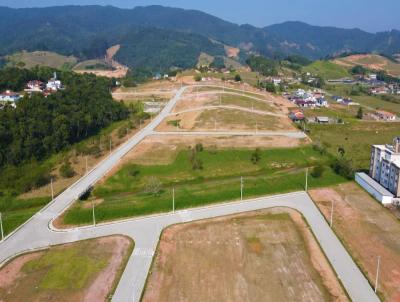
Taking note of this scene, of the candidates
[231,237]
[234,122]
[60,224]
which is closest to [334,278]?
[231,237]

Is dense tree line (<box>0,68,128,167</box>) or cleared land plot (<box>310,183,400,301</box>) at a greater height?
dense tree line (<box>0,68,128,167</box>)

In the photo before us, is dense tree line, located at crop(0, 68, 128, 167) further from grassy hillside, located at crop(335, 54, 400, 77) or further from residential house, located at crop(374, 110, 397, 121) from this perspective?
grassy hillside, located at crop(335, 54, 400, 77)

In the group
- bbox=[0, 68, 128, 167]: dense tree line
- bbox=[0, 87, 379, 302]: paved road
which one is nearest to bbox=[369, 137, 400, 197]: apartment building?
bbox=[0, 87, 379, 302]: paved road

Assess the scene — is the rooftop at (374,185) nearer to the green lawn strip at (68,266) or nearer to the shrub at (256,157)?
the shrub at (256,157)

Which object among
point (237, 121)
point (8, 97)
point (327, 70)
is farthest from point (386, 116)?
point (327, 70)

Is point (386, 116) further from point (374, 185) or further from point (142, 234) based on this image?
point (142, 234)

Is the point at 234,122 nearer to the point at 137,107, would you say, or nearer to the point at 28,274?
the point at 137,107
